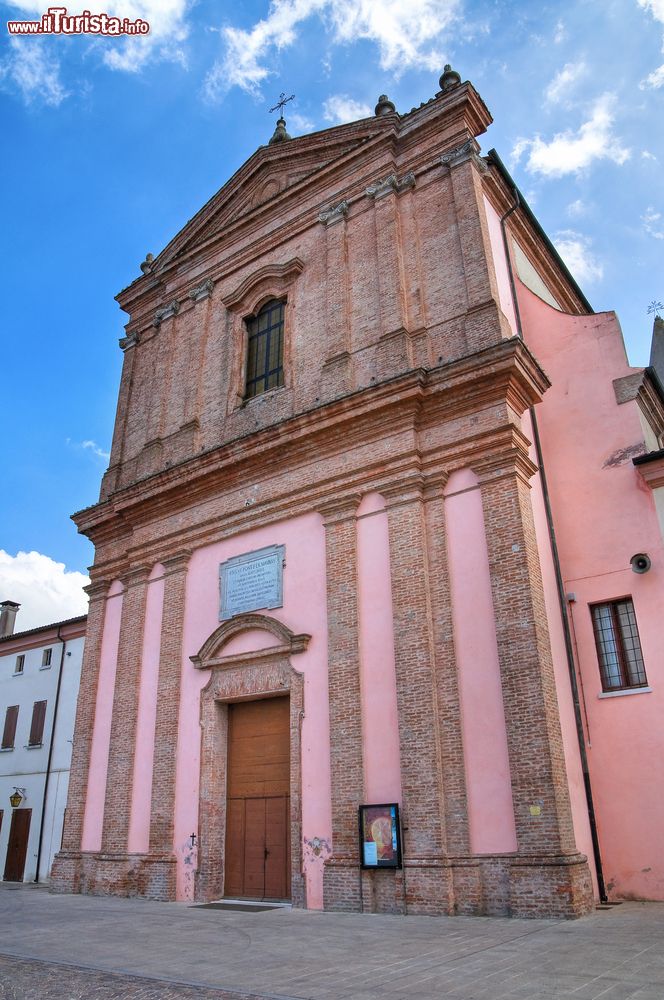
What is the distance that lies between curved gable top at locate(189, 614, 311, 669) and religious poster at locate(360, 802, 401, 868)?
288 centimetres

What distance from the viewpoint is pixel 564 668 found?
1116 centimetres

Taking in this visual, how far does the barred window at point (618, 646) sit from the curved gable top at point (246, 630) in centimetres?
460

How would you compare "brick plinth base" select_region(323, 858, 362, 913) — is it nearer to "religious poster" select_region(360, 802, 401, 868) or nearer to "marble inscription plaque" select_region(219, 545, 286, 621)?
"religious poster" select_region(360, 802, 401, 868)

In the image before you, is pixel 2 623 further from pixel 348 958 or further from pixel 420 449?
pixel 348 958

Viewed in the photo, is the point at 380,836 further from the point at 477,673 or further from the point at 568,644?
the point at 568,644

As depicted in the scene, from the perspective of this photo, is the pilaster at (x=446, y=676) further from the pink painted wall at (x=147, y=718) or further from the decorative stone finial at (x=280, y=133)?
the decorative stone finial at (x=280, y=133)

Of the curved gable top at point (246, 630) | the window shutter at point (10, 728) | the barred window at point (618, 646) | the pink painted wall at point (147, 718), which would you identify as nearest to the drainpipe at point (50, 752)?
the window shutter at point (10, 728)

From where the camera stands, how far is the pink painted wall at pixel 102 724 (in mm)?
14578

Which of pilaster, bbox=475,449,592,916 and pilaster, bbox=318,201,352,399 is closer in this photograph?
pilaster, bbox=475,449,592,916

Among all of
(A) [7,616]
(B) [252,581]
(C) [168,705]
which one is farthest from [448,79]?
(A) [7,616]

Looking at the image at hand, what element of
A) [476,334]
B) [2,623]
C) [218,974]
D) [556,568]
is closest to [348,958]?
[218,974]

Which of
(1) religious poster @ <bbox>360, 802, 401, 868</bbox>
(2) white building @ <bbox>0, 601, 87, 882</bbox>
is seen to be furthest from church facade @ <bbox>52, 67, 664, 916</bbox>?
(2) white building @ <bbox>0, 601, 87, 882</bbox>

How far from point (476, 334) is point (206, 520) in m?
6.30

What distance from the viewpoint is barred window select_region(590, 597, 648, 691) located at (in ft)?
37.1
